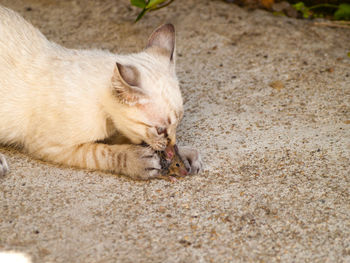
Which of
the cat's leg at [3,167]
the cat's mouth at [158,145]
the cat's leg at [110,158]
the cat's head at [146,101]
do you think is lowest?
the cat's leg at [3,167]

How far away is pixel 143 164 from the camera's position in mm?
2742

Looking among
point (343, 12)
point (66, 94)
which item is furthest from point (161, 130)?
point (343, 12)

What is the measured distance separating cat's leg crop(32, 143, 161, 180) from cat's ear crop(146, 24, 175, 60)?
0.73 m

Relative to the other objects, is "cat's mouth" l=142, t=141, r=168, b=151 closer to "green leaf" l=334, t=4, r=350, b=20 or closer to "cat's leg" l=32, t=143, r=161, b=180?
"cat's leg" l=32, t=143, r=161, b=180

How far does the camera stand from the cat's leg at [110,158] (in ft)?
9.04

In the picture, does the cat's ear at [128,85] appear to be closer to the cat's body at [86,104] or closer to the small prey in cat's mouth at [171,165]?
the cat's body at [86,104]

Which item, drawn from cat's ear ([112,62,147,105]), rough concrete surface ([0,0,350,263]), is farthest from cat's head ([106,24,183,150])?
rough concrete surface ([0,0,350,263])

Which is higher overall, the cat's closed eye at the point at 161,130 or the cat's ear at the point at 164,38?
the cat's ear at the point at 164,38

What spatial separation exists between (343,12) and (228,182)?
10.5ft

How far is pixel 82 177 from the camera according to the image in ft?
9.05

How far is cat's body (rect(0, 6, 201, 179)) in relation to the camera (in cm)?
264

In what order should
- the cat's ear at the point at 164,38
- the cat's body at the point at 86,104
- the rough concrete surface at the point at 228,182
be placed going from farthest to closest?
the cat's ear at the point at 164,38
the cat's body at the point at 86,104
the rough concrete surface at the point at 228,182

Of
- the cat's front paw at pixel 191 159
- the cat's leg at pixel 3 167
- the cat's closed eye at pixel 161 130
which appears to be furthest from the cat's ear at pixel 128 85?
the cat's leg at pixel 3 167

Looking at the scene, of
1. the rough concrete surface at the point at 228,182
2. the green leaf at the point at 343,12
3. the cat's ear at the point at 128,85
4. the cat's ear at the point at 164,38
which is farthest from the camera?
the green leaf at the point at 343,12
